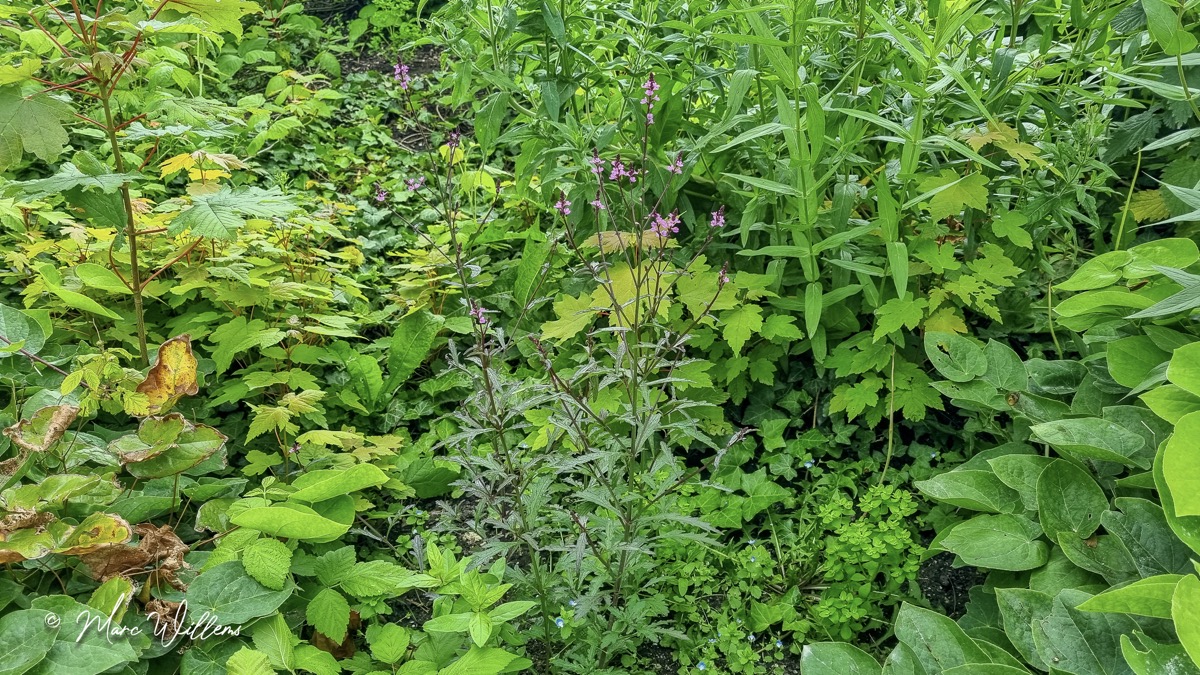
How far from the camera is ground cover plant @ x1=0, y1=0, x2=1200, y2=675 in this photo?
1.63m

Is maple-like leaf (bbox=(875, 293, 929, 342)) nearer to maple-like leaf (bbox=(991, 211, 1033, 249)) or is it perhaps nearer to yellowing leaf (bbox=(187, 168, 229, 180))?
maple-like leaf (bbox=(991, 211, 1033, 249))

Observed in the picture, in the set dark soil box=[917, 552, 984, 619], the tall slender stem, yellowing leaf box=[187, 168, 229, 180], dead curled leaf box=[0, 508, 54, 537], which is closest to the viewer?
dead curled leaf box=[0, 508, 54, 537]

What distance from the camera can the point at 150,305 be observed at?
2680mm

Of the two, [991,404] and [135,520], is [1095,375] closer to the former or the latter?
[991,404]

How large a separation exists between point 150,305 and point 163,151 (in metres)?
1.01

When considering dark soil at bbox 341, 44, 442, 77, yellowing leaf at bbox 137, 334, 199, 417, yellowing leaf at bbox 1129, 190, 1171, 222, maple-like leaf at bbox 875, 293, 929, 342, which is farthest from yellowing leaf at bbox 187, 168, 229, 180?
yellowing leaf at bbox 1129, 190, 1171, 222

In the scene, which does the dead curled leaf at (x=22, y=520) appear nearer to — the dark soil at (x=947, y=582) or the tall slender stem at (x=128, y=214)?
the tall slender stem at (x=128, y=214)

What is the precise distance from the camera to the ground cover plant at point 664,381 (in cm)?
163

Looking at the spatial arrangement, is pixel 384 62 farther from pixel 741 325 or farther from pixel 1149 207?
pixel 1149 207

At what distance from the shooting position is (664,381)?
1643 millimetres

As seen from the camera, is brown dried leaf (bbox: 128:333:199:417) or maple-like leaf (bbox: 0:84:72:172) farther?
brown dried leaf (bbox: 128:333:199:417)

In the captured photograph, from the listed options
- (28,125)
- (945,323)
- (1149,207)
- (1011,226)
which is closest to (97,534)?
(28,125)

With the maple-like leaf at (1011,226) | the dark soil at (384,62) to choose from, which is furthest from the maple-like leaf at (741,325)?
the dark soil at (384,62)

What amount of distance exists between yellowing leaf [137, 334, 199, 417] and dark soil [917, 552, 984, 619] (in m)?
1.87
